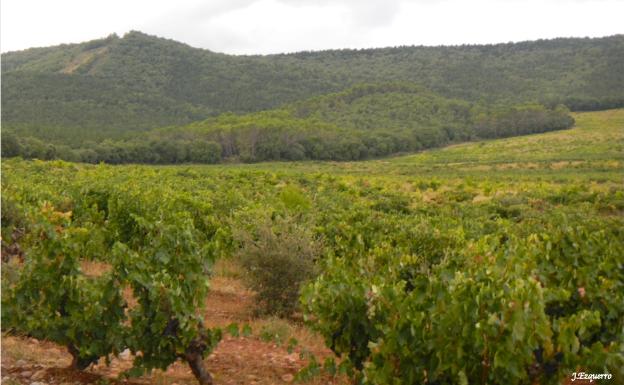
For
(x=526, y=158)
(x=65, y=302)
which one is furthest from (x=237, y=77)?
(x=65, y=302)

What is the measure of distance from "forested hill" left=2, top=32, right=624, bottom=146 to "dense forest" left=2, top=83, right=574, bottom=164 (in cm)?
1437

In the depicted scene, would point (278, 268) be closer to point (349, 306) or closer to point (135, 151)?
point (349, 306)

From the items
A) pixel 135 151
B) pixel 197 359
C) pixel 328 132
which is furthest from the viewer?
pixel 328 132

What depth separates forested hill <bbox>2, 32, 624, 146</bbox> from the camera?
109688 millimetres

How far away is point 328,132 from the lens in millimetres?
93438

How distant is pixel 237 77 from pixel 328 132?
52845mm

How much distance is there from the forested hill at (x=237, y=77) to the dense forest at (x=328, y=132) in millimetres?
14371

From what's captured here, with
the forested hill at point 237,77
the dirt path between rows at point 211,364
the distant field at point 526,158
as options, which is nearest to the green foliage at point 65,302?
the dirt path between rows at point 211,364

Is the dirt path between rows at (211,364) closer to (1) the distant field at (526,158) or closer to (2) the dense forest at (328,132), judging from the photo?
(1) the distant field at (526,158)

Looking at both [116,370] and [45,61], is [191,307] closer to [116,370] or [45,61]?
[116,370]

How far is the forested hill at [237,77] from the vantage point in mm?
109688

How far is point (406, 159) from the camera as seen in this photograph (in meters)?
84.0

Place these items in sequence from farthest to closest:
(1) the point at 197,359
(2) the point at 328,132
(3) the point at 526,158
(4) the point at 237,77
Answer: (4) the point at 237,77 < (2) the point at 328,132 < (3) the point at 526,158 < (1) the point at 197,359

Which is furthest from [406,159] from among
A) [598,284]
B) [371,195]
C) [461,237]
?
[598,284]
